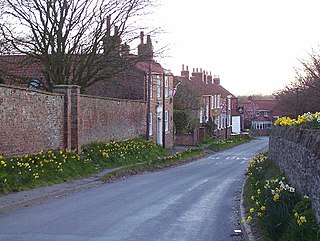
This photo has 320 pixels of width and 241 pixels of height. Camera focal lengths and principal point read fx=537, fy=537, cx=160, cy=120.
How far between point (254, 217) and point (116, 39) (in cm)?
2001

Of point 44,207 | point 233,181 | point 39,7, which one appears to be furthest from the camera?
point 39,7

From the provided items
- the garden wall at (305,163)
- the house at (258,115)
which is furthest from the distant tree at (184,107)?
the house at (258,115)

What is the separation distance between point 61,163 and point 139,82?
19.2m

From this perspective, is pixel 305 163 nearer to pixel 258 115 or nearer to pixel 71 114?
pixel 71 114

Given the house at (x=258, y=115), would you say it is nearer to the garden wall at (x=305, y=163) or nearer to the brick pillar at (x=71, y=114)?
the brick pillar at (x=71, y=114)

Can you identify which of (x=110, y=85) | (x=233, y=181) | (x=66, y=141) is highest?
(x=110, y=85)

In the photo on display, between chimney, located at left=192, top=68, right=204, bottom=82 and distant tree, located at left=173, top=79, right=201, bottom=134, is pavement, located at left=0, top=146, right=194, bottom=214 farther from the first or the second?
chimney, located at left=192, top=68, right=204, bottom=82

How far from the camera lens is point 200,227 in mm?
11102

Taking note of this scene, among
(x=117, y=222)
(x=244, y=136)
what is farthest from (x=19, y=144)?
(x=244, y=136)

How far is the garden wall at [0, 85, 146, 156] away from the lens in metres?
18.9

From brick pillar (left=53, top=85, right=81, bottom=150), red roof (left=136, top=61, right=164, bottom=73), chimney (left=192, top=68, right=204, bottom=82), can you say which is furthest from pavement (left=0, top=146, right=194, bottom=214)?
chimney (left=192, top=68, right=204, bottom=82)

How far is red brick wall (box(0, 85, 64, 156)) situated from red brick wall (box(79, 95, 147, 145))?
8.53 feet

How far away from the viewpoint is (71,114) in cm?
2466

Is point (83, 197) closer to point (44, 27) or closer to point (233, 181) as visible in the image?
point (233, 181)
